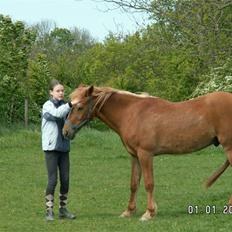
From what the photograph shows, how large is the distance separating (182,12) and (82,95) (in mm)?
4602

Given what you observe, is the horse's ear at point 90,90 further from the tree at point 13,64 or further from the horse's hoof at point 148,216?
the tree at point 13,64

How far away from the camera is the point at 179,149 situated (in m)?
8.43

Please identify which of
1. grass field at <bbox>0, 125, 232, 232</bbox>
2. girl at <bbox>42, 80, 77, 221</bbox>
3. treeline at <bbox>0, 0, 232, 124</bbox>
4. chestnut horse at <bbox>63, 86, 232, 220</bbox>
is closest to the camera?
grass field at <bbox>0, 125, 232, 232</bbox>

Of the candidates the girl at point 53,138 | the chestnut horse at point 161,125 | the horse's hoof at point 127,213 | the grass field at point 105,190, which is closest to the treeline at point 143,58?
the grass field at point 105,190

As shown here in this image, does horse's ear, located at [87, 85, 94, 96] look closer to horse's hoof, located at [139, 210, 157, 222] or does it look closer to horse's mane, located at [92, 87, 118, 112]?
horse's mane, located at [92, 87, 118, 112]

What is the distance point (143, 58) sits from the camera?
31281 mm

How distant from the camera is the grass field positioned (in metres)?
7.99

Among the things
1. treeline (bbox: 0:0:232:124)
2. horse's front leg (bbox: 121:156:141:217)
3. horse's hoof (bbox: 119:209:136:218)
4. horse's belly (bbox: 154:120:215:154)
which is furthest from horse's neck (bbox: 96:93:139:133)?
treeline (bbox: 0:0:232:124)

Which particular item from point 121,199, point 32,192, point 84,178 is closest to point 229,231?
point 121,199

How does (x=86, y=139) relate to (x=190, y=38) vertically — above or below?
below

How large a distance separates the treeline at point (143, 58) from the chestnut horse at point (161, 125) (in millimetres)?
3190

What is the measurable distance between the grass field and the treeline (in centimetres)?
288

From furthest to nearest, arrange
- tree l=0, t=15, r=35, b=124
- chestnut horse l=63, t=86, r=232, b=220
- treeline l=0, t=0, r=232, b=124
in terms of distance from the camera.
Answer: tree l=0, t=15, r=35, b=124
treeline l=0, t=0, r=232, b=124
chestnut horse l=63, t=86, r=232, b=220

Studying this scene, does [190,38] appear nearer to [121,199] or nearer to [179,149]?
[121,199]
